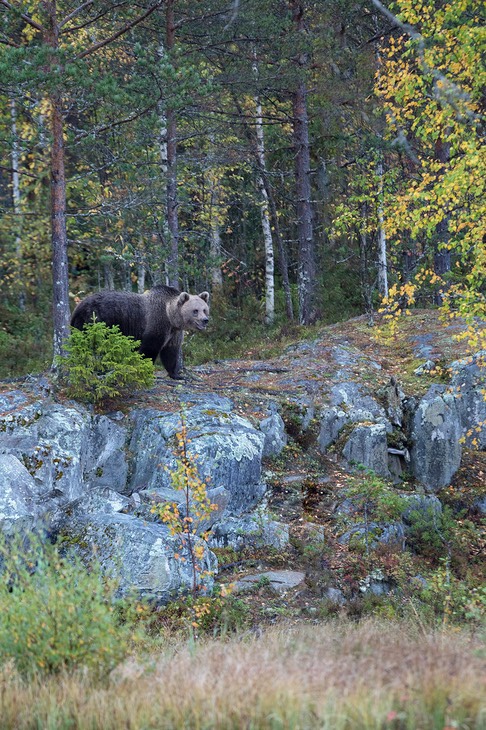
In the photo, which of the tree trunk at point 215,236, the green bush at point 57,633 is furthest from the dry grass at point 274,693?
the tree trunk at point 215,236

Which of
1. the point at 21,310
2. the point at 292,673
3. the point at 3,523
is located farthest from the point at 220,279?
the point at 292,673

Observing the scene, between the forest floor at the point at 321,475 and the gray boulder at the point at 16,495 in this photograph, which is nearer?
the gray boulder at the point at 16,495

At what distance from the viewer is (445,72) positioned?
1155cm

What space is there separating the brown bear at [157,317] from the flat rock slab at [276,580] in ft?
17.7

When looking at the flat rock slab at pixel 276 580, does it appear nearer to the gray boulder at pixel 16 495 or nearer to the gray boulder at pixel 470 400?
the gray boulder at pixel 16 495

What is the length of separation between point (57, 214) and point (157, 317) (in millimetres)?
2803

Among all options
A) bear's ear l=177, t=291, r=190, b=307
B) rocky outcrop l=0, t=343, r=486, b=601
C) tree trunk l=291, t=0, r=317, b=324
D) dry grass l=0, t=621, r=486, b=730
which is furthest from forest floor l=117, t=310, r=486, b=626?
dry grass l=0, t=621, r=486, b=730

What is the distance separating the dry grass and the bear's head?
32.3 ft

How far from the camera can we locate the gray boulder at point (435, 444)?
13.9 meters

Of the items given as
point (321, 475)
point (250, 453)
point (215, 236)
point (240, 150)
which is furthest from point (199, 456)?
point (215, 236)

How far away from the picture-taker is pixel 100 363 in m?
12.0

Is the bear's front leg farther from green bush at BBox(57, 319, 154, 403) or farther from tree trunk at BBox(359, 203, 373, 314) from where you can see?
tree trunk at BBox(359, 203, 373, 314)

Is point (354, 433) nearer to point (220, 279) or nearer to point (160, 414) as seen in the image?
point (160, 414)

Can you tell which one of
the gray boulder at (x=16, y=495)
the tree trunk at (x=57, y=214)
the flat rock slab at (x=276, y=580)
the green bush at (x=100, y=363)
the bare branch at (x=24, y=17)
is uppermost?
the bare branch at (x=24, y=17)
